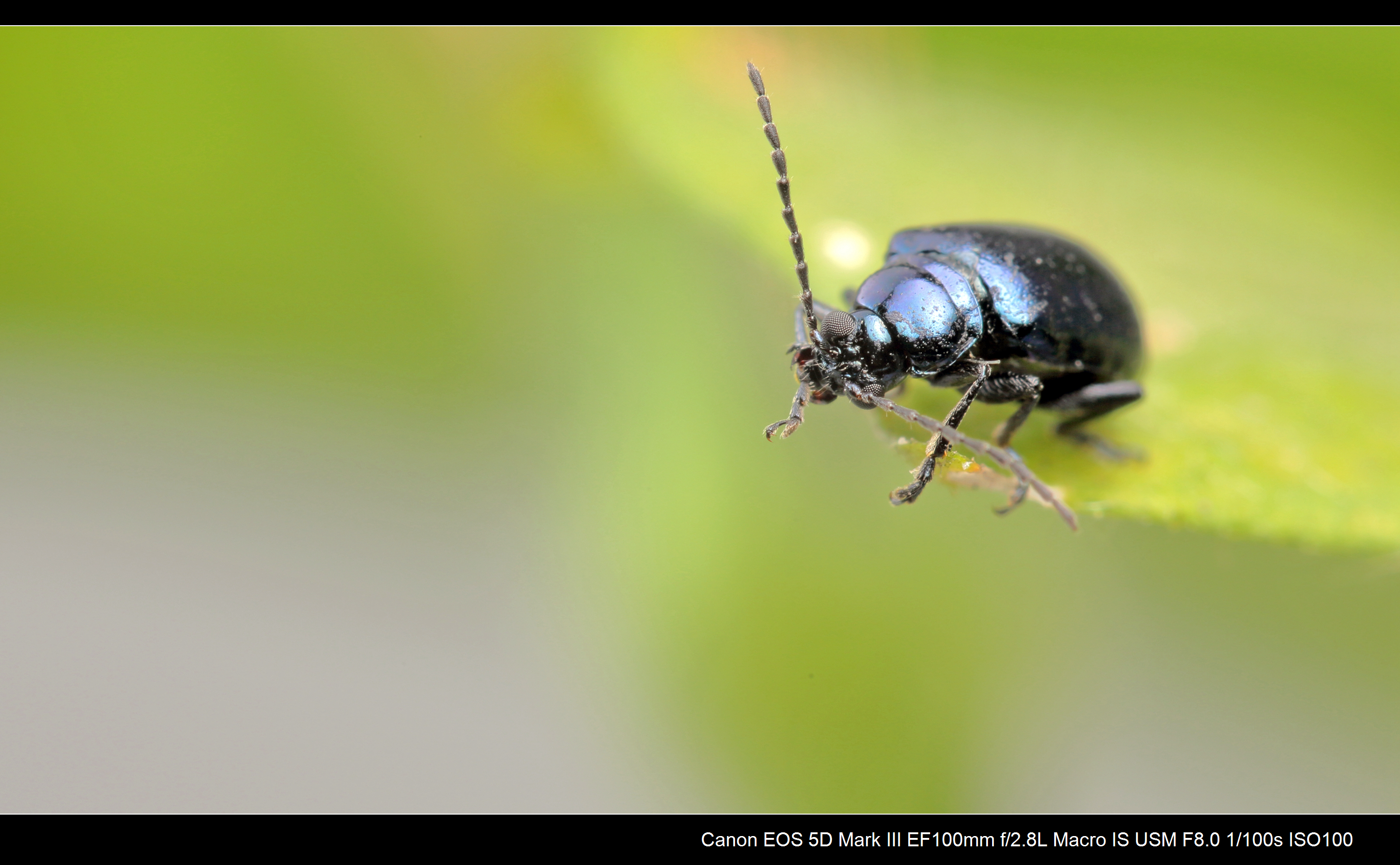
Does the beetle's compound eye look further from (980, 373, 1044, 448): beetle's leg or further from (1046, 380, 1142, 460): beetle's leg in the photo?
(1046, 380, 1142, 460): beetle's leg

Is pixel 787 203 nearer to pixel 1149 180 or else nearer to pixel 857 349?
pixel 857 349

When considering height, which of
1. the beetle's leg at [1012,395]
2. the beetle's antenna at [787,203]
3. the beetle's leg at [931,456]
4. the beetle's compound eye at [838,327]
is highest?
the beetle's antenna at [787,203]

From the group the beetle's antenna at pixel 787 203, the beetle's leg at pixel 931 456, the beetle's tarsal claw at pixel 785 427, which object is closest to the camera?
the beetle's leg at pixel 931 456

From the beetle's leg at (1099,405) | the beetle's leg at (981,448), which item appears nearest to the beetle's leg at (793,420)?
the beetle's leg at (981,448)

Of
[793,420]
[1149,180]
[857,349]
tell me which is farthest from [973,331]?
[1149,180]

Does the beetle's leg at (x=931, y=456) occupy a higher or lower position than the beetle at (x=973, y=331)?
lower

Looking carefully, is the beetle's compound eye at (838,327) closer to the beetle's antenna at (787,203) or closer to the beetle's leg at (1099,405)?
the beetle's antenna at (787,203)

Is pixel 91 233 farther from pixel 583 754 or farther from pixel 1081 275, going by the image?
pixel 1081 275
